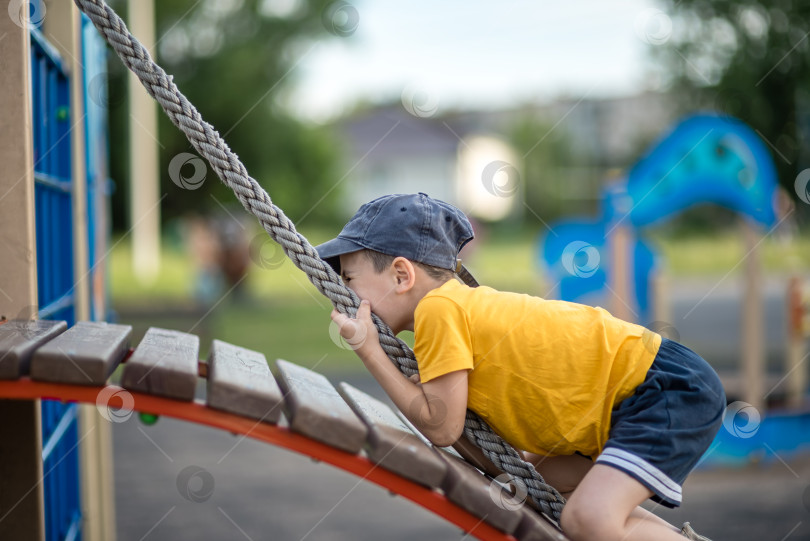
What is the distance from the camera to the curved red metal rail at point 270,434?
5.28 ft

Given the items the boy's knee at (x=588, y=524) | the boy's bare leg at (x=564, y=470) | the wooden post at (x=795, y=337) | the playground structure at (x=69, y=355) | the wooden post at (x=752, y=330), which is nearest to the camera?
the playground structure at (x=69, y=355)

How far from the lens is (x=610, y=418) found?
208 cm

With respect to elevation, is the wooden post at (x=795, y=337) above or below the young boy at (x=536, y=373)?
below

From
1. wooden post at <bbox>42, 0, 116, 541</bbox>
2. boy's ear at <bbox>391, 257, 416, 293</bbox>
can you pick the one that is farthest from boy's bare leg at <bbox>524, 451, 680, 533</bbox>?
wooden post at <bbox>42, 0, 116, 541</bbox>

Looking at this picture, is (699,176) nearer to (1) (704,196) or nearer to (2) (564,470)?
(1) (704,196)

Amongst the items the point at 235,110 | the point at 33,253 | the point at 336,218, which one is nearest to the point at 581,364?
the point at 33,253

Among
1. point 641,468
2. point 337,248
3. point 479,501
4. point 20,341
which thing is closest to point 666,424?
point 641,468

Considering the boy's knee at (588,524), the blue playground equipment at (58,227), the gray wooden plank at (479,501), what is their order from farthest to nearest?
the blue playground equipment at (58,227), the boy's knee at (588,524), the gray wooden plank at (479,501)

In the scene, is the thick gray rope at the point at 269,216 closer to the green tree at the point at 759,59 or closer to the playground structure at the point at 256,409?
the playground structure at the point at 256,409

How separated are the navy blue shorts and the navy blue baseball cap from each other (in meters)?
0.59

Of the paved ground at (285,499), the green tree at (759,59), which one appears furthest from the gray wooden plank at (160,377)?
the green tree at (759,59)

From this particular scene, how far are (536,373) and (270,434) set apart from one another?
0.70 metres

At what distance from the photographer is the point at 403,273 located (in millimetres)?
2135

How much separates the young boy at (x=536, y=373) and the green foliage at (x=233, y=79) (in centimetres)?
1562
